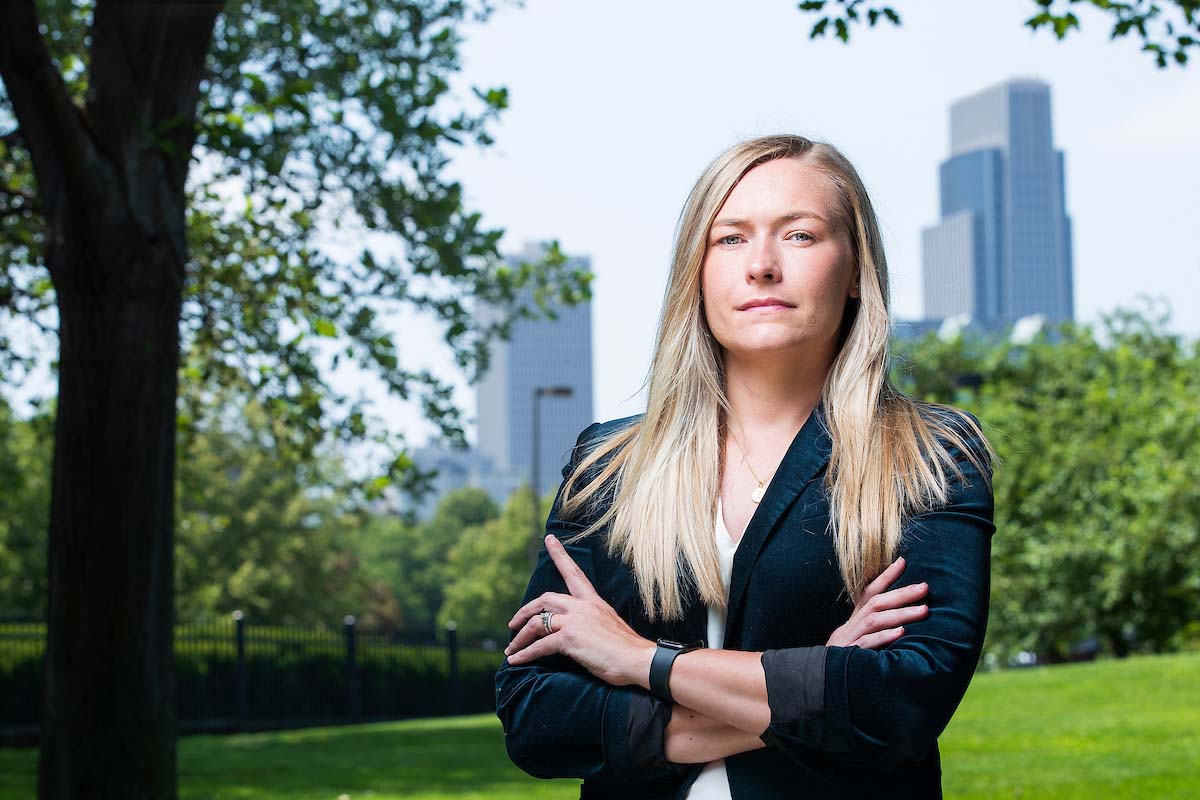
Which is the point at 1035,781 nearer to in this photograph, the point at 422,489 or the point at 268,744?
the point at 422,489

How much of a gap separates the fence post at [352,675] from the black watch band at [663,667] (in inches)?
876

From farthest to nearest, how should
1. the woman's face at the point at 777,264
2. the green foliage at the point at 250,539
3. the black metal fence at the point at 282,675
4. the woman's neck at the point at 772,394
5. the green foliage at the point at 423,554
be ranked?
1. the green foliage at the point at 423,554
2. the green foliage at the point at 250,539
3. the black metal fence at the point at 282,675
4. the woman's neck at the point at 772,394
5. the woman's face at the point at 777,264

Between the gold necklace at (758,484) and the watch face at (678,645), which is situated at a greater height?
the gold necklace at (758,484)

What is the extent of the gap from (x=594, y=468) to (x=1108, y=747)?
10.8 metres

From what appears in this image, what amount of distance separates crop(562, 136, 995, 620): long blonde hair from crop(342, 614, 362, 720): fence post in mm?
22111

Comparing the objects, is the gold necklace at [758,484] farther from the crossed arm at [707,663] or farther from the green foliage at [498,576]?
the green foliage at [498,576]

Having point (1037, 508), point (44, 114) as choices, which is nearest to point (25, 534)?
point (1037, 508)

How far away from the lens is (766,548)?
92.9 inches

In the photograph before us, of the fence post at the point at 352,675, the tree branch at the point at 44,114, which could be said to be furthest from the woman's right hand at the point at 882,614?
the fence post at the point at 352,675

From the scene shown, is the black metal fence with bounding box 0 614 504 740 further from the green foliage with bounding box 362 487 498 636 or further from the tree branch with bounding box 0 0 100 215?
the green foliage with bounding box 362 487 498 636

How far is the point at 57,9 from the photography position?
12992 mm

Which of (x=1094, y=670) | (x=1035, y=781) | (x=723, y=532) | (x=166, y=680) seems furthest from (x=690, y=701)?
(x=1094, y=670)

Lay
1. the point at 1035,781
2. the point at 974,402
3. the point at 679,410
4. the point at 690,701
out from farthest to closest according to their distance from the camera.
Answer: the point at 974,402, the point at 1035,781, the point at 679,410, the point at 690,701

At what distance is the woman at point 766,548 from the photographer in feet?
7.47
